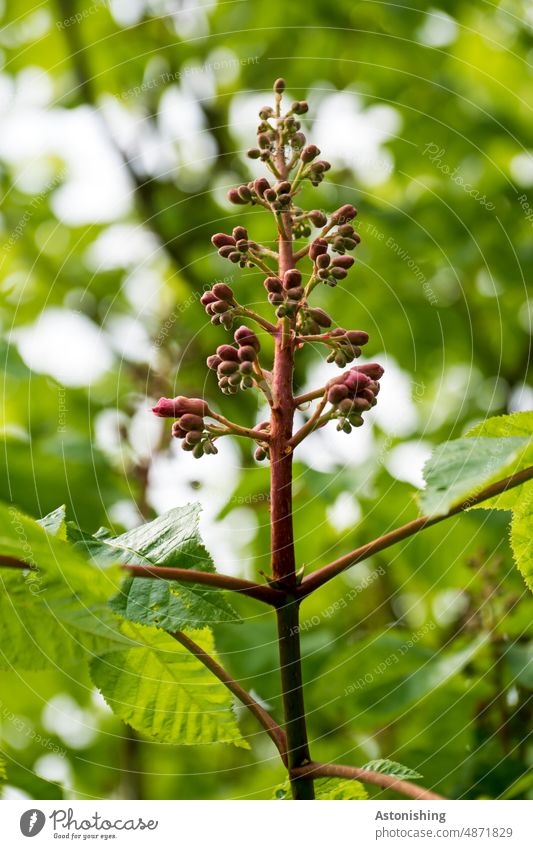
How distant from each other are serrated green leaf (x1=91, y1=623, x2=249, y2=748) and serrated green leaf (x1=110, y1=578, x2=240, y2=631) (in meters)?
0.24

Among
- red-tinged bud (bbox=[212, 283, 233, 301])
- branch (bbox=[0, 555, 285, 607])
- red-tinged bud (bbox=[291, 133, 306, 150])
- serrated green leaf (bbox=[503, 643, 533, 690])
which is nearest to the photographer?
branch (bbox=[0, 555, 285, 607])

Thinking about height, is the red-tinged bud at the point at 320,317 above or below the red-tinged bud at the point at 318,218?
below

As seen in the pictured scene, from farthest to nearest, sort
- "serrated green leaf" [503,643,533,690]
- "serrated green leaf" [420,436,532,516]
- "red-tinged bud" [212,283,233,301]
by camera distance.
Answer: "serrated green leaf" [503,643,533,690], "red-tinged bud" [212,283,233,301], "serrated green leaf" [420,436,532,516]

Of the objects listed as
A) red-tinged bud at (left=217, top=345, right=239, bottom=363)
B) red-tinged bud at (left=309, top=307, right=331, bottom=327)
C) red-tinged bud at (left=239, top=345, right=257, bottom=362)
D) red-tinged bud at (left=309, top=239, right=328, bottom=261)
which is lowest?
red-tinged bud at (left=239, top=345, right=257, bottom=362)

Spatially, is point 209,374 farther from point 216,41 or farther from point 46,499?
point 216,41

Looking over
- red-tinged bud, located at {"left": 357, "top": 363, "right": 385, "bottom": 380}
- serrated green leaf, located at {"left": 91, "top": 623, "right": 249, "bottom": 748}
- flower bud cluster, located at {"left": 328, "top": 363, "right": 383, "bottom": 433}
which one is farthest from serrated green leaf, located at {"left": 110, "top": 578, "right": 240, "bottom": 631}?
red-tinged bud, located at {"left": 357, "top": 363, "right": 385, "bottom": 380}

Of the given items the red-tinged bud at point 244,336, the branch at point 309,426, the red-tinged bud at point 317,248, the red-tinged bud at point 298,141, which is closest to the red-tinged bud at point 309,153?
the red-tinged bud at point 298,141

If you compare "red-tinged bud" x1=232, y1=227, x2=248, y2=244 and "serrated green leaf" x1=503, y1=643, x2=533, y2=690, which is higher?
"red-tinged bud" x1=232, y1=227, x2=248, y2=244

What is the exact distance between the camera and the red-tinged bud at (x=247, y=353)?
63.4 inches

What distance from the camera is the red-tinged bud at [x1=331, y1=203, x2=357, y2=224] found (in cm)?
173

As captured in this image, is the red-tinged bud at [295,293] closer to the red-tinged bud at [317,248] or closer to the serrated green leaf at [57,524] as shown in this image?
the red-tinged bud at [317,248]

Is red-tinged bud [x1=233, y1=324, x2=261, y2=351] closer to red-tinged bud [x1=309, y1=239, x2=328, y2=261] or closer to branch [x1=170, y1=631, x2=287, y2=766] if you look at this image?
red-tinged bud [x1=309, y1=239, x2=328, y2=261]

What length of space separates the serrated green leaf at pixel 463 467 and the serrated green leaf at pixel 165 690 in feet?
2.06

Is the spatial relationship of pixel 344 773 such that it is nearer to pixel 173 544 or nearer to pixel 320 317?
pixel 173 544
